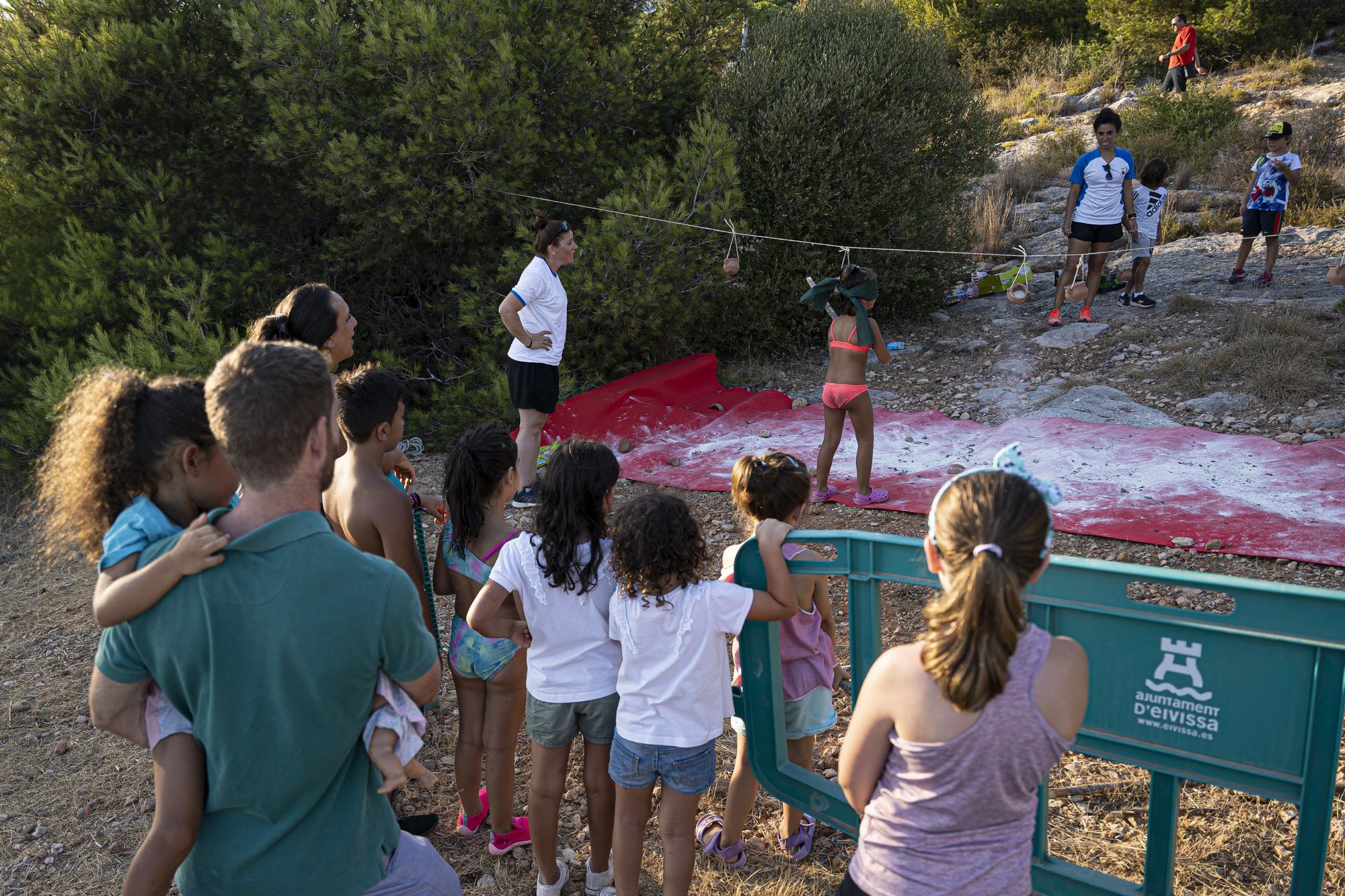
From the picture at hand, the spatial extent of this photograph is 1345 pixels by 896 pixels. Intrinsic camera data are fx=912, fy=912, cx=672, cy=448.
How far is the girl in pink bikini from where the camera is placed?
5.10 metres

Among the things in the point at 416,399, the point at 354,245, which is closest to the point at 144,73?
the point at 354,245

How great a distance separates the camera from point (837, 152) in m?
8.08

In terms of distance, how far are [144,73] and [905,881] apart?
7.98 metres

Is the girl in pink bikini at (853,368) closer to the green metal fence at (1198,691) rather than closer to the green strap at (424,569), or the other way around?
the green strap at (424,569)

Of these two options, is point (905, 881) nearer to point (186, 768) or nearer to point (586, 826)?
point (186, 768)

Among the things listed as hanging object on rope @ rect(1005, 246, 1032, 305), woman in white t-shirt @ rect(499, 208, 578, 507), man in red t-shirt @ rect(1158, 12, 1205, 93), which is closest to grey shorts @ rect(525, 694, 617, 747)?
woman in white t-shirt @ rect(499, 208, 578, 507)

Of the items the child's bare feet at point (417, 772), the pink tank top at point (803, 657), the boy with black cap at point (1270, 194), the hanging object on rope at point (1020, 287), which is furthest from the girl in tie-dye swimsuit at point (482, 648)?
the boy with black cap at point (1270, 194)

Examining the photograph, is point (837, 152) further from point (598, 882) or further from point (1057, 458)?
point (598, 882)

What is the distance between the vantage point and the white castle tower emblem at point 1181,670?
5.96 feet

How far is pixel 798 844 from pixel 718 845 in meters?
0.24

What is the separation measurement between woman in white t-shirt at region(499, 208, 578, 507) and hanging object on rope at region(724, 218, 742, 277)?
177 centimetres

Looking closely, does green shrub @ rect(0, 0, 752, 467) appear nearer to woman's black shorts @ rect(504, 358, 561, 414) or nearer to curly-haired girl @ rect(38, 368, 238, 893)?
woman's black shorts @ rect(504, 358, 561, 414)

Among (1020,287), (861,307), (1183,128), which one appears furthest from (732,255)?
(1183,128)

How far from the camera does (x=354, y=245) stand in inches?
295
